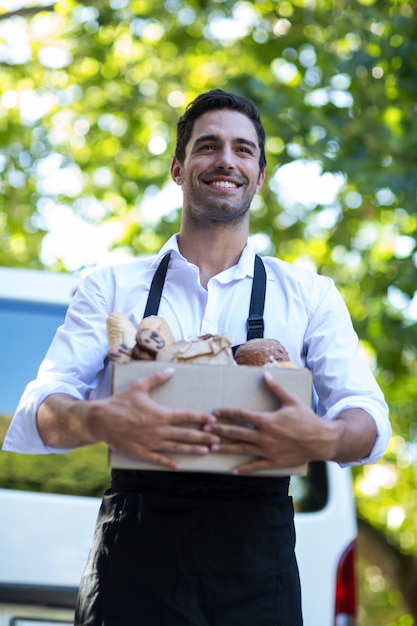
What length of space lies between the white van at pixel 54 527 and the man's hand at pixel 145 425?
42.6 inches

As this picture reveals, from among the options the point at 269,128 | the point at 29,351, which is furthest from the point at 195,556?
the point at 269,128

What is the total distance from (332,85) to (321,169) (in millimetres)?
885

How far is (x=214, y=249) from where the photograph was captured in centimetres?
252

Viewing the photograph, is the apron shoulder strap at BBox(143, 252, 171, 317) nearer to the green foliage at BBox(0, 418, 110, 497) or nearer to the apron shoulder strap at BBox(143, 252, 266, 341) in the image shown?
the apron shoulder strap at BBox(143, 252, 266, 341)

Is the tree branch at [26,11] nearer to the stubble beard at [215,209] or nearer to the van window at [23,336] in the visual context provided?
the van window at [23,336]

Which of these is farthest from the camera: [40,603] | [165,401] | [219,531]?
[40,603]

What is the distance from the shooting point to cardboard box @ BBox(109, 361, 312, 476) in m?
1.94

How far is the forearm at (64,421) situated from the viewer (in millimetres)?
1996

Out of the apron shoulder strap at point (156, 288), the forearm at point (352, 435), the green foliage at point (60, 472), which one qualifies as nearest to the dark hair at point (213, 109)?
the apron shoulder strap at point (156, 288)

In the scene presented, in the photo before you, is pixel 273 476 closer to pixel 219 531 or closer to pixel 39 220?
pixel 219 531

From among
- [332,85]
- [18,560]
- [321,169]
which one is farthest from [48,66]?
[18,560]

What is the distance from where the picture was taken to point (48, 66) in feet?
30.1

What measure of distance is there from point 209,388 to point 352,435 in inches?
12.7

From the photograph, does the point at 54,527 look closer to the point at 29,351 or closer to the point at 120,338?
the point at 29,351
